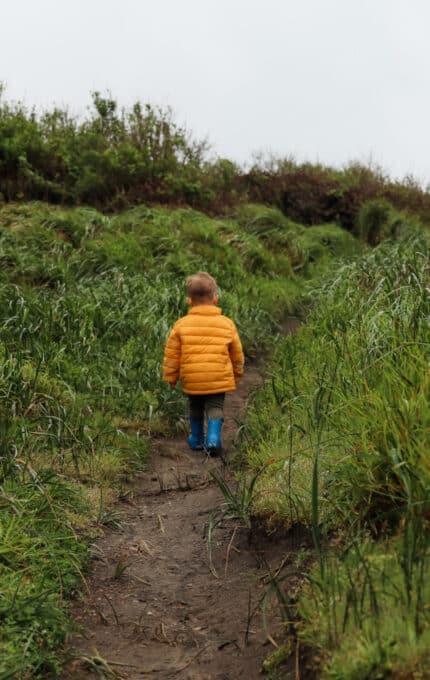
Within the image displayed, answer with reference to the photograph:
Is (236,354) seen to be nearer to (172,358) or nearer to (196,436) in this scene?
(172,358)

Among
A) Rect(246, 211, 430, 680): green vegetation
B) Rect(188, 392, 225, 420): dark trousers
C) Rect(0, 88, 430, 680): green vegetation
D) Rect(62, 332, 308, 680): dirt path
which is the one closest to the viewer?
Rect(246, 211, 430, 680): green vegetation

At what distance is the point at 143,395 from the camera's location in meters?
5.77

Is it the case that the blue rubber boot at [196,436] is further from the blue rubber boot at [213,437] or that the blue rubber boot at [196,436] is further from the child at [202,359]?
the blue rubber boot at [213,437]

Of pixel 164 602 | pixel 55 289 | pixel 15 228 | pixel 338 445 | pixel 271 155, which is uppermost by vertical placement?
pixel 271 155

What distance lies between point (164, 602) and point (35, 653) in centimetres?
78

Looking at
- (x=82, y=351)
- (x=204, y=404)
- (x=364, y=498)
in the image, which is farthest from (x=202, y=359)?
(x=364, y=498)

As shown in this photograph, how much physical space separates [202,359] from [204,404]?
1.24 ft

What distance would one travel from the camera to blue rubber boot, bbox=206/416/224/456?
213 inches

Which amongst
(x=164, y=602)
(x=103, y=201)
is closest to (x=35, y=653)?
(x=164, y=602)

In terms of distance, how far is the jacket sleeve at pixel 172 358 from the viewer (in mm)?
5766

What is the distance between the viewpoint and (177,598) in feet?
10.4

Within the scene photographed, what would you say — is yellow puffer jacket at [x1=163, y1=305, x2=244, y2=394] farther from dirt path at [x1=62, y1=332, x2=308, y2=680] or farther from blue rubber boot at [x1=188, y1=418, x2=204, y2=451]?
dirt path at [x1=62, y1=332, x2=308, y2=680]

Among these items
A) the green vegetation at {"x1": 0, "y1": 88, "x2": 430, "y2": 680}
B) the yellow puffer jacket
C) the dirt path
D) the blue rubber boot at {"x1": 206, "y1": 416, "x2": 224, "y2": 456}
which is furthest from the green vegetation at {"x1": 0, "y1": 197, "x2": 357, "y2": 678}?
the blue rubber boot at {"x1": 206, "y1": 416, "x2": 224, "y2": 456}

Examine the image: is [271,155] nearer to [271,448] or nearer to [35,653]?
[271,448]
